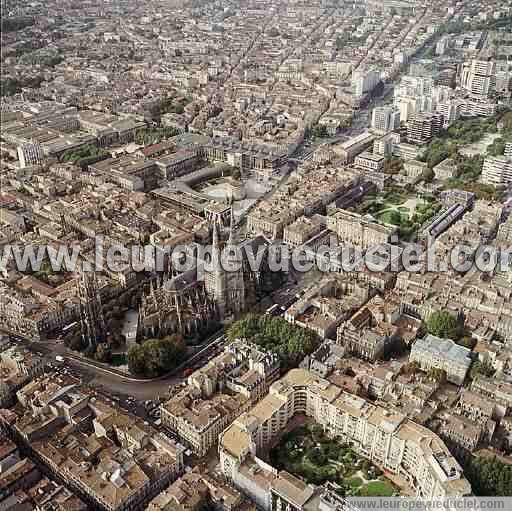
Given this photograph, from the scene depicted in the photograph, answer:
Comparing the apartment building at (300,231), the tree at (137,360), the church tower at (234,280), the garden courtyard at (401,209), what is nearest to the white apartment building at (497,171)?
the garden courtyard at (401,209)

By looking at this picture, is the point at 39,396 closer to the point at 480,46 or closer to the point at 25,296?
the point at 25,296

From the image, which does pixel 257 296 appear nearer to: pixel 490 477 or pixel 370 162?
pixel 490 477

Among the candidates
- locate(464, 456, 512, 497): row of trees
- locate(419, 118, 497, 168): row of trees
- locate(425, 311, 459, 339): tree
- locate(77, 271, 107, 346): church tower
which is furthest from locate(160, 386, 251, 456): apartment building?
locate(419, 118, 497, 168): row of trees

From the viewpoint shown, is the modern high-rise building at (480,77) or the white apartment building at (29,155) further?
the modern high-rise building at (480,77)

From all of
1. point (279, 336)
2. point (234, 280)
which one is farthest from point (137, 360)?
point (279, 336)

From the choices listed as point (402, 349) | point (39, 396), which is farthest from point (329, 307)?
point (39, 396)

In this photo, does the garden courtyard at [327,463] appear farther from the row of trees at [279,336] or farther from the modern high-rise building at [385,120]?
the modern high-rise building at [385,120]

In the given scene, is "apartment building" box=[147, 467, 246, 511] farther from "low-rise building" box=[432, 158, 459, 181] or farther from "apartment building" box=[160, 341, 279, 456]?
"low-rise building" box=[432, 158, 459, 181]
